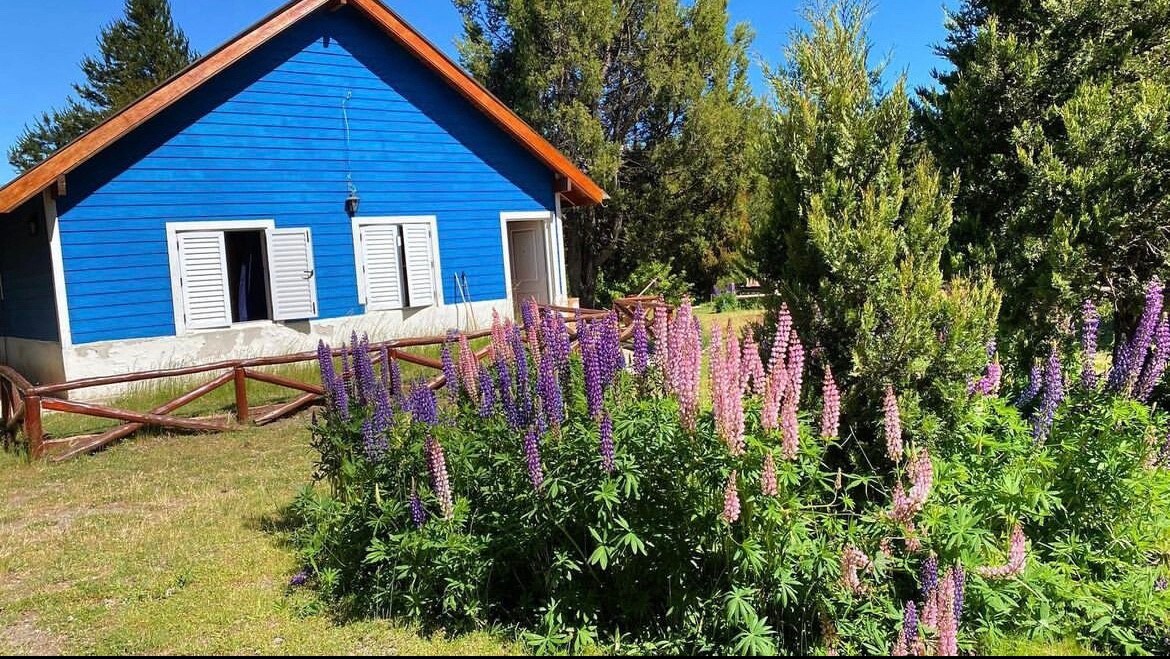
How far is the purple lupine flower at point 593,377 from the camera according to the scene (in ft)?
11.9

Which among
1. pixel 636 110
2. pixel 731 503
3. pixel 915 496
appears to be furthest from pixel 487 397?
pixel 636 110

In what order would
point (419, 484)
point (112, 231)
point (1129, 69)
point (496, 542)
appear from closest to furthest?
point (496, 542), point (419, 484), point (1129, 69), point (112, 231)

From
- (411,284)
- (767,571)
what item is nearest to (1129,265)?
(767,571)

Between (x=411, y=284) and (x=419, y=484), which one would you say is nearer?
(x=419, y=484)

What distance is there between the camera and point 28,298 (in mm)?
13250

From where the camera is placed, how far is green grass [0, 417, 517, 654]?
4.10 meters

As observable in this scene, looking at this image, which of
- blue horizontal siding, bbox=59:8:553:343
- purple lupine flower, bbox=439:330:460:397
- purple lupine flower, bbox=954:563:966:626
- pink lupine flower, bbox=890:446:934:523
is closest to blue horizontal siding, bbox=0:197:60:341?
blue horizontal siding, bbox=59:8:553:343

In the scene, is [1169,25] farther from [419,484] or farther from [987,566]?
[419,484]

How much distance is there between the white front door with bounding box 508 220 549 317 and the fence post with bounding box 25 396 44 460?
9125 millimetres

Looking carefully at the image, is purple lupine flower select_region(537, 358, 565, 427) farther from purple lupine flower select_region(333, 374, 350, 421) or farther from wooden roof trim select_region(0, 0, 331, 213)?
wooden roof trim select_region(0, 0, 331, 213)

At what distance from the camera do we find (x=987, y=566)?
3496 mm

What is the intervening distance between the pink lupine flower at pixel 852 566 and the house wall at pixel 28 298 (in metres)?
12.2

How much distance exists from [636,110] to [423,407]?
22.4 metres

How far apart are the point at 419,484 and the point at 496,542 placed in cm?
68
